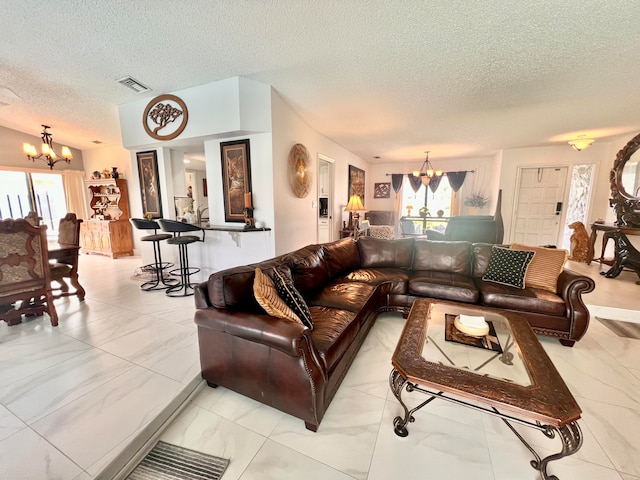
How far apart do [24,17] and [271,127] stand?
233cm

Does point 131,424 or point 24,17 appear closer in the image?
point 131,424

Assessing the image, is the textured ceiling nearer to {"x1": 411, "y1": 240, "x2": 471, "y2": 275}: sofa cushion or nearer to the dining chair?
the dining chair

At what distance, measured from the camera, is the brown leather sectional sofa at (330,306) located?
1433 mm

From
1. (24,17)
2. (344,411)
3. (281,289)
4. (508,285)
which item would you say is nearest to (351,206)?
(508,285)

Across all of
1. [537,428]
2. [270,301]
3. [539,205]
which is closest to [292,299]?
[270,301]

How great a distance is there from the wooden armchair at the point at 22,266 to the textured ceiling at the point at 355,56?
75.4 inches

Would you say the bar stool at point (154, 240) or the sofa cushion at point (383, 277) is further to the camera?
the bar stool at point (154, 240)

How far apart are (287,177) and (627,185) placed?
5.51m

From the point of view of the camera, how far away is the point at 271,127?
10.9 ft

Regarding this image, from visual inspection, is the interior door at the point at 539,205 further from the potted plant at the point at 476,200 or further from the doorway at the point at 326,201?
the doorway at the point at 326,201

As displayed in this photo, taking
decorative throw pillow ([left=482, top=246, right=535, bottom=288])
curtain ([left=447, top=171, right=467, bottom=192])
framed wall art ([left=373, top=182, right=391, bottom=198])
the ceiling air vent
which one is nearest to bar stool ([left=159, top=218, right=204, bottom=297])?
the ceiling air vent

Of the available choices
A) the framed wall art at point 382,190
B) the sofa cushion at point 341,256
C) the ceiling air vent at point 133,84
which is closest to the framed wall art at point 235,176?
Answer: the ceiling air vent at point 133,84

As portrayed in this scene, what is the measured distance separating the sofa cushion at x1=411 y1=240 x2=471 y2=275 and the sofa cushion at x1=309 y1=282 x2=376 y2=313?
0.96m

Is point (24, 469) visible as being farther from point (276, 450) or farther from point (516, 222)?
point (516, 222)
